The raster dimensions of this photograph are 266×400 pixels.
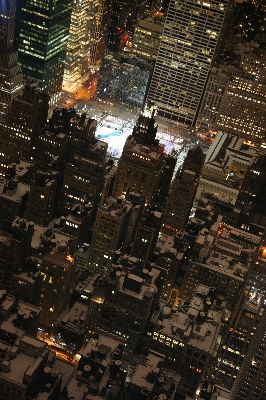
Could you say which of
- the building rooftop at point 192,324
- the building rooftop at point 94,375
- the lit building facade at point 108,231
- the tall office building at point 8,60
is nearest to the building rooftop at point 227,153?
the lit building facade at point 108,231

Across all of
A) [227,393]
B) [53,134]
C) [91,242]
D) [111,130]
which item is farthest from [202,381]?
[111,130]

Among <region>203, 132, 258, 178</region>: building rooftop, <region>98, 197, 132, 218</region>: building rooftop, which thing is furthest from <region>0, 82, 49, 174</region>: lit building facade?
<region>203, 132, 258, 178</region>: building rooftop

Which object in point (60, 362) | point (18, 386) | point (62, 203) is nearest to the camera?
point (18, 386)

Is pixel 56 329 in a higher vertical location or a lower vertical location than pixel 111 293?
lower

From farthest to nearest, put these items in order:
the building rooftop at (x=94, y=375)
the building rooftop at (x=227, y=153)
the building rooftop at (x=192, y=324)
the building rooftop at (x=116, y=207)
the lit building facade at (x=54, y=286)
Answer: the building rooftop at (x=227, y=153)
the building rooftop at (x=116, y=207)
the lit building facade at (x=54, y=286)
the building rooftop at (x=192, y=324)
the building rooftop at (x=94, y=375)

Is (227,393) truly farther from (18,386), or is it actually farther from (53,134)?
(53,134)

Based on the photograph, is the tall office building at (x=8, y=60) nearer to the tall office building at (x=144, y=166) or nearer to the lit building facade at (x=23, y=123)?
the lit building facade at (x=23, y=123)

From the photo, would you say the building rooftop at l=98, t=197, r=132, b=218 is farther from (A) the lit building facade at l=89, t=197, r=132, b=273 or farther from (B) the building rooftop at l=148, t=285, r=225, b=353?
(B) the building rooftop at l=148, t=285, r=225, b=353

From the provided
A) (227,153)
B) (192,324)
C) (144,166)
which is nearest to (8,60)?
(144,166)
